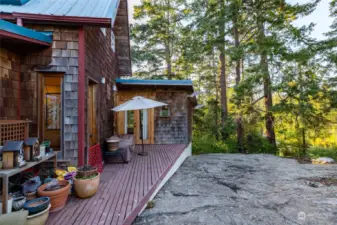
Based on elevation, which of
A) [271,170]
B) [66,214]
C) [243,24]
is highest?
[243,24]

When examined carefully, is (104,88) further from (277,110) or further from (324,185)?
(277,110)

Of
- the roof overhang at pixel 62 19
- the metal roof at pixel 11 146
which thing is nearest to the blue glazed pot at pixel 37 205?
the metal roof at pixel 11 146

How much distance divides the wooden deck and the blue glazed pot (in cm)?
25

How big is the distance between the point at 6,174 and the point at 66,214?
898mm

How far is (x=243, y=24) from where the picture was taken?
10.1 metres

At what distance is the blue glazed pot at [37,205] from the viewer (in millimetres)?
2066

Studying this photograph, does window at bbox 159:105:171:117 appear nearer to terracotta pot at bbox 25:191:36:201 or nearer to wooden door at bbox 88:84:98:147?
wooden door at bbox 88:84:98:147

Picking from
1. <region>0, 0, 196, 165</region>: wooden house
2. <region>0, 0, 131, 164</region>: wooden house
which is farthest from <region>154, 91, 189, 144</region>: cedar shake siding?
<region>0, 0, 131, 164</region>: wooden house

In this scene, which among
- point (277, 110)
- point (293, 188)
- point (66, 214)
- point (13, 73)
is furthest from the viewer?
point (277, 110)

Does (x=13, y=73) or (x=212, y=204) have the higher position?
(x=13, y=73)

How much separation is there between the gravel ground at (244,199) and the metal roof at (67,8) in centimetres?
377

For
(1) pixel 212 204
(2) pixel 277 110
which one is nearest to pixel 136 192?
(1) pixel 212 204

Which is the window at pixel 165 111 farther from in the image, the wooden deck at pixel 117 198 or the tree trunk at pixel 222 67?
the tree trunk at pixel 222 67

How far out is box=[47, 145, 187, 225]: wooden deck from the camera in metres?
2.35
